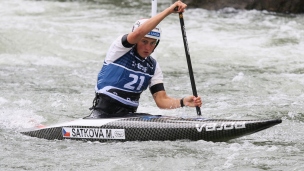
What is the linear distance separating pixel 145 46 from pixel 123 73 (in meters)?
0.33

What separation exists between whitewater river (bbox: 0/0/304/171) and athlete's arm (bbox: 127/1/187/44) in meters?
1.00

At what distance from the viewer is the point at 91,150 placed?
623 centimetres

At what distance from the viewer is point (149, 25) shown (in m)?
5.97

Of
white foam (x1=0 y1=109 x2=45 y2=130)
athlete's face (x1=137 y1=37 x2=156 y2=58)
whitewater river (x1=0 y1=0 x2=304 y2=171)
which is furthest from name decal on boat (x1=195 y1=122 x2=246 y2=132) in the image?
white foam (x1=0 y1=109 x2=45 y2=130)

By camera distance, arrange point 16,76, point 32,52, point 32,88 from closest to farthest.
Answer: point 32,88 → point 16,76 → point 32,52

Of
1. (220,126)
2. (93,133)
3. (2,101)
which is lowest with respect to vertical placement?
(2,101)

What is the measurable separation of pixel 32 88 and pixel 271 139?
4297 millimetres

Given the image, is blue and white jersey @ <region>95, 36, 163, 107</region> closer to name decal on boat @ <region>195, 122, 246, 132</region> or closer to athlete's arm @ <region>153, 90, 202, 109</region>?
athlete's arm @ <region>153, 90, 202, 109</region>

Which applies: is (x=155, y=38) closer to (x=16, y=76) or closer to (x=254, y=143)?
(x=254, y=143)

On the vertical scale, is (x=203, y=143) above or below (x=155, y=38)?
below

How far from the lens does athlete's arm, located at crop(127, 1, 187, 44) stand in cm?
590

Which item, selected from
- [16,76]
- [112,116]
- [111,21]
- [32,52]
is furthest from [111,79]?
[111,21]

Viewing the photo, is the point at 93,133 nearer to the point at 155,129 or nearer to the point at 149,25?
the point at 155,129

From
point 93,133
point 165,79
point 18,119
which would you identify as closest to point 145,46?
point 93,133
